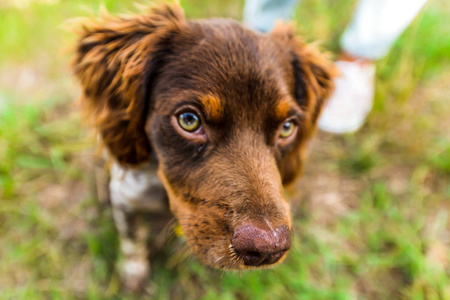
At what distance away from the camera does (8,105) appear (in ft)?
11.4

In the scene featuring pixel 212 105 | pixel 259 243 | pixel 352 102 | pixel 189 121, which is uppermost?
pixel 212 105

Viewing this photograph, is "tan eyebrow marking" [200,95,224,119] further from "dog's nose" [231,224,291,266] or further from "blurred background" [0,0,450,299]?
"blurred background" [0,0,450,299]

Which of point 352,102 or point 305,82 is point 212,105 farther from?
point 352,102

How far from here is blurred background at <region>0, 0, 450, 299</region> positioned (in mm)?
2688

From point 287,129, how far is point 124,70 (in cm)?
97

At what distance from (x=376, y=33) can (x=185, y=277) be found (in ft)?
9.18

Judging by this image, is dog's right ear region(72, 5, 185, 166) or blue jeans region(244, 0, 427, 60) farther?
blue jeans region(244, 0, 427, 60)

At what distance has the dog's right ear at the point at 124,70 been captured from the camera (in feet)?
6.42

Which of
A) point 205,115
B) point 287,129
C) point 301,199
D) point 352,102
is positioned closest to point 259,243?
point 205,115

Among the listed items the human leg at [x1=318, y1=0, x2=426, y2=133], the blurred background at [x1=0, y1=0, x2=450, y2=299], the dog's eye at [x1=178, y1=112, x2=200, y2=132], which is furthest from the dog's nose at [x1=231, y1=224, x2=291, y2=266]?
the human leg at [x1=318, y1=0, x2=426, y2=133]

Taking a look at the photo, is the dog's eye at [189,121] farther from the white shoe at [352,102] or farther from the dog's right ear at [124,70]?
the white shoe at [352,102]

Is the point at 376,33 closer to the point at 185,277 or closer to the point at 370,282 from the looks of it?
the point at 370,282

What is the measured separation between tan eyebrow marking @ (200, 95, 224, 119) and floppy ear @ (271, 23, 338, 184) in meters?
0.64

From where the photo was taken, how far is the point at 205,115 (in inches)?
70.9
